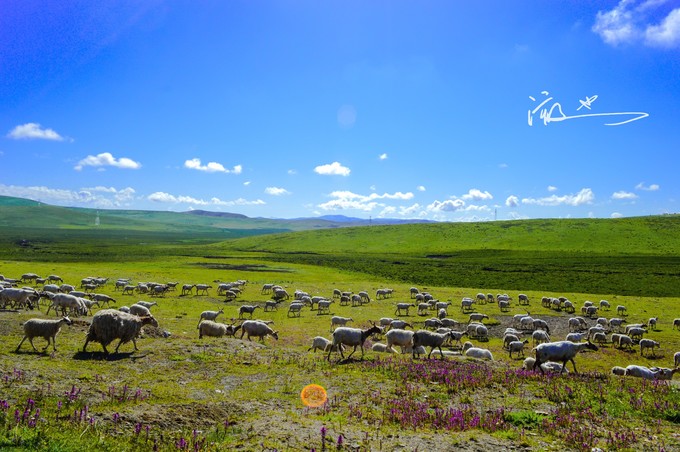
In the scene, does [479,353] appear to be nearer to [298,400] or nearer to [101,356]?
[298,400]

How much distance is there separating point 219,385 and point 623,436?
13203 mm

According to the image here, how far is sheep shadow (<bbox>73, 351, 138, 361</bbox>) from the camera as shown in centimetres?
1733

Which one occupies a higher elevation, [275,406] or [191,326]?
[275,406]

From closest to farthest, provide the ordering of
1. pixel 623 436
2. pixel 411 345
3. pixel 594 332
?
pixel 623 436
pixel 411 345
pixel 594 332

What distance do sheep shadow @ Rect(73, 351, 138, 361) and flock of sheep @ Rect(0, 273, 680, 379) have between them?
16.9 inches

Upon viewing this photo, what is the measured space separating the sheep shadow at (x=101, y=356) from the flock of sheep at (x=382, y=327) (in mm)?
429

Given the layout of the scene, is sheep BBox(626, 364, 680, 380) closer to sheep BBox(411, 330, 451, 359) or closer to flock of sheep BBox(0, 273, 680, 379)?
flock of sheep BBox(0, 273, 680, 379)

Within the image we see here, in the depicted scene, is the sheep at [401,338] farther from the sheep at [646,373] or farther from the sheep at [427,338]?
the sheep at [646,373]

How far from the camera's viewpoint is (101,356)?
1789 cm

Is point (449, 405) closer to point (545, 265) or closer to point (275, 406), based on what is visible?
point (275, 406)

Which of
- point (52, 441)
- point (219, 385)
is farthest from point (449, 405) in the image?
point (52, 441)

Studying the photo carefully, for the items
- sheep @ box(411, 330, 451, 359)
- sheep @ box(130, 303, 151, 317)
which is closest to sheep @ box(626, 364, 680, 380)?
sheep @ box(411, 330, 451, 359)

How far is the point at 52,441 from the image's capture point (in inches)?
334

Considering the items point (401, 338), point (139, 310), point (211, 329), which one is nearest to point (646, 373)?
point (401, 338)
